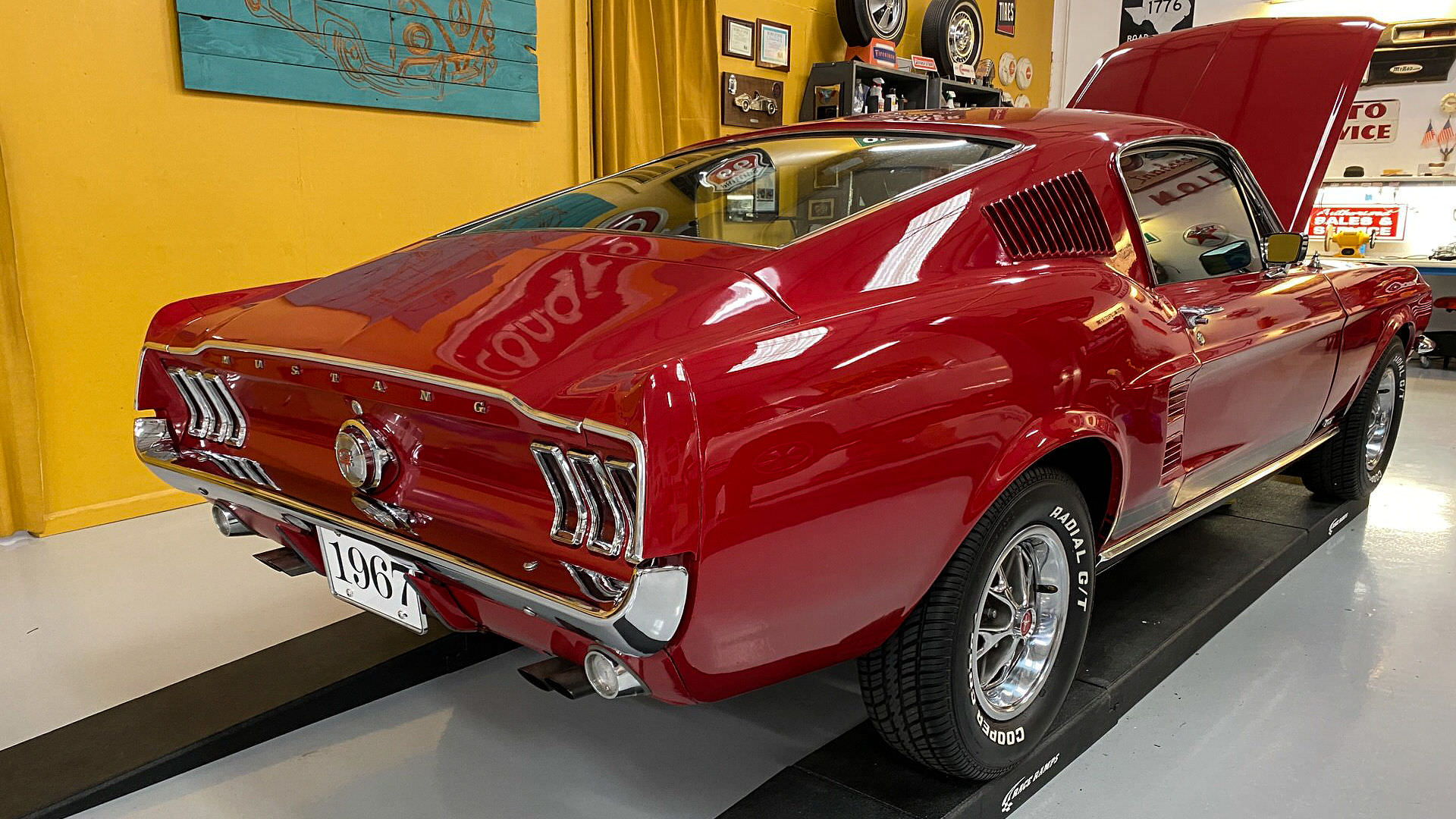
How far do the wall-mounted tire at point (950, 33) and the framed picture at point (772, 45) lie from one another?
1.44 meters

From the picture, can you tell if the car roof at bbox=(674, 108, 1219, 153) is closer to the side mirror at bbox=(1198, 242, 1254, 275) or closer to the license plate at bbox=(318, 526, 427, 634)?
the side mirror at bbox=(1198, 242, 1254, 275)

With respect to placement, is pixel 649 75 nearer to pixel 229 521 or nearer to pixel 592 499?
pixel 229 521

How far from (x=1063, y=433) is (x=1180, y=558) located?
4.38 feet

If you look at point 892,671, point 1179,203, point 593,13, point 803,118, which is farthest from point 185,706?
point 803,118

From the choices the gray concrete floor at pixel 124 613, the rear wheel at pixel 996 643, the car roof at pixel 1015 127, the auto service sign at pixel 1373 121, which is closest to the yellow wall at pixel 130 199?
the gray concrete floor at pixel 124 613

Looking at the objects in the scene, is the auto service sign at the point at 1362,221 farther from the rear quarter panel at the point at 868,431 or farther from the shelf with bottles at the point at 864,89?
the rear quarter panel at the point at 868,431

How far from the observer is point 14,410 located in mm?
3244

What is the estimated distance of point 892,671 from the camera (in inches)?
61.3

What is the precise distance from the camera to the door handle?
201cm

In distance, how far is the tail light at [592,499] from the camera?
1182mm

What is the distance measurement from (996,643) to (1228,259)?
129cm

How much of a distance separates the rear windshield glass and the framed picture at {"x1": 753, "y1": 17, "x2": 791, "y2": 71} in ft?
12.5

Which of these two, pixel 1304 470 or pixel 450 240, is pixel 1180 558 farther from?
pixel 450 240

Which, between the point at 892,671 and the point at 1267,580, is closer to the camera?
the point at 892,671
